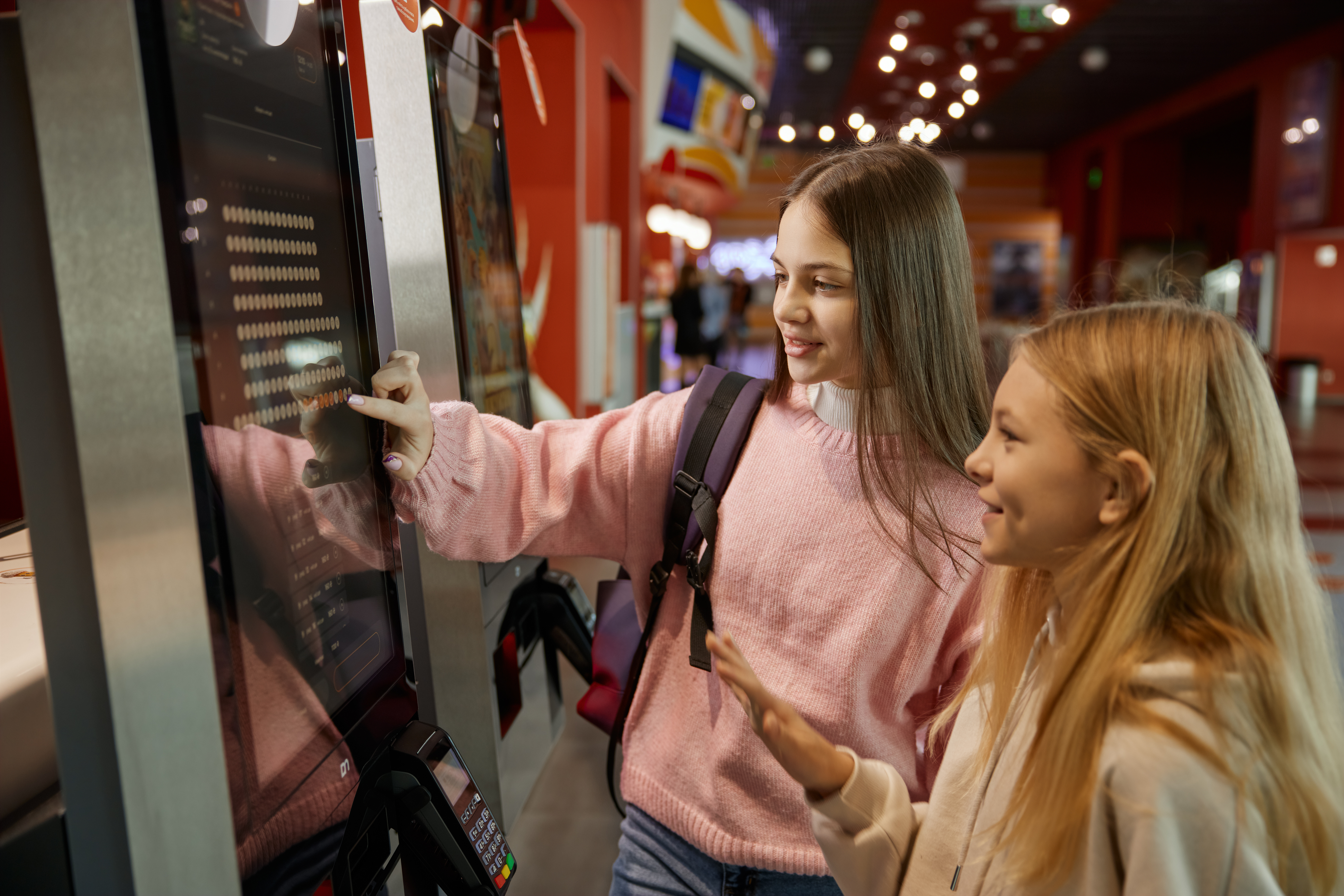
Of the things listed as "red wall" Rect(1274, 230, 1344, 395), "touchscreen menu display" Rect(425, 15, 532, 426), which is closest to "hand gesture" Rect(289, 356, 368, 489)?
"touchscreen menu display" Rect(425, 15, 532, 426)

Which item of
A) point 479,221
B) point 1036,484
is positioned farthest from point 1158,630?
point 479,221

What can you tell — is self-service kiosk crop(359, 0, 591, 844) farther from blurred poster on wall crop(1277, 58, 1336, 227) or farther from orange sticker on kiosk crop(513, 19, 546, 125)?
blurred poster on wall crop(1277, 58, 1336, 227)

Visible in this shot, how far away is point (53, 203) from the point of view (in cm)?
64

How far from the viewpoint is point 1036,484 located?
889 millimetres

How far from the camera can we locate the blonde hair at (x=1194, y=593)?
77 centimetres

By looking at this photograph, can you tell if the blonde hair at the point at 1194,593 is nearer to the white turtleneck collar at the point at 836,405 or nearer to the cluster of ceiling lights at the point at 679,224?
the white turtleneck collar at the point at 836,405

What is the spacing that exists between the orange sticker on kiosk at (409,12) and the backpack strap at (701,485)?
0.68 m

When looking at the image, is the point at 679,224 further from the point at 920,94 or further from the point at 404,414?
the point at 404,414

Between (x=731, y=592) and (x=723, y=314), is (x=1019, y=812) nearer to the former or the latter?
→ (x=731, y=592)

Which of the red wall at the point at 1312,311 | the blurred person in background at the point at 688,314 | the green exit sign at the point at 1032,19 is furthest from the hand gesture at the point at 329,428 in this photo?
the red wall at the point at 1312,311

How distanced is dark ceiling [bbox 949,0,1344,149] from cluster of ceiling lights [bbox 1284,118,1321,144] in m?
1.00

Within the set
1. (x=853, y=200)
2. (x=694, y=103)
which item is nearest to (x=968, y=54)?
(x=694, y=103)

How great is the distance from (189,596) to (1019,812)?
0.79m

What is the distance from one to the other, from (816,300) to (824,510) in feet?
0.96
